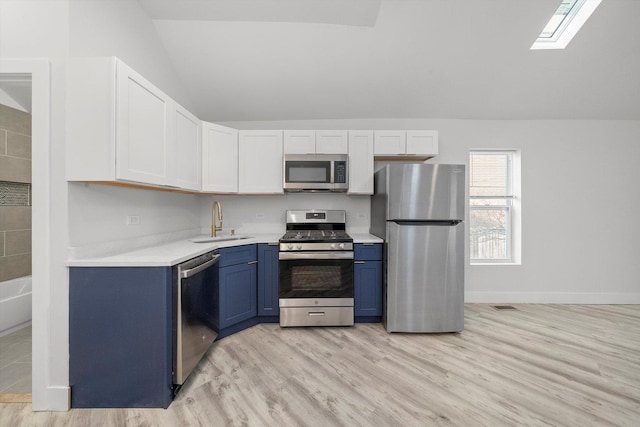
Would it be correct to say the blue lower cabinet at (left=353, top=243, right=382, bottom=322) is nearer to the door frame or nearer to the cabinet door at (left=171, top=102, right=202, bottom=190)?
the cabinet door at (left=171, top=102, right=202, bottom=190)

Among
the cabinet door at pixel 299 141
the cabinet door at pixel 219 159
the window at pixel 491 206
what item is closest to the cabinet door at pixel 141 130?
the cabinet door at pixel 219 159

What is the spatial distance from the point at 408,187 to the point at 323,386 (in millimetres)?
1958

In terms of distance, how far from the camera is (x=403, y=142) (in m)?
3.19

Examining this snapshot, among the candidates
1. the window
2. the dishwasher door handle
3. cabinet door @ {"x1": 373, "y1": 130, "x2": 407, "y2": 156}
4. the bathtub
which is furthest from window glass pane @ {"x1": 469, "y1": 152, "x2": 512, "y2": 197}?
the bathtub

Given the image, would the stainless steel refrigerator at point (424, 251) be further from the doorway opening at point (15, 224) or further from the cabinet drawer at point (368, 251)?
the doorway opening at point (15, 224)

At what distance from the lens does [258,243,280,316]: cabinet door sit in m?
2.81

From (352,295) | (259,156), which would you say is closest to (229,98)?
(259,156)

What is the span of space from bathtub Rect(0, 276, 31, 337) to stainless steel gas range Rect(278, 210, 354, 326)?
269cm

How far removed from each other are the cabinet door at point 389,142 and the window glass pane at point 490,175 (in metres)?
1.26

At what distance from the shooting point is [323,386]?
6.07 feet

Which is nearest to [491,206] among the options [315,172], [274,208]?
[315,172]

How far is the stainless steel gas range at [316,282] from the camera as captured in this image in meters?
2.71

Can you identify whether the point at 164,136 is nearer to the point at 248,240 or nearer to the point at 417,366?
the point at 248,240

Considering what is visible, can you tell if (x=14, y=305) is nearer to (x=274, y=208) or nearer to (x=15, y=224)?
(x=15, y=224)
